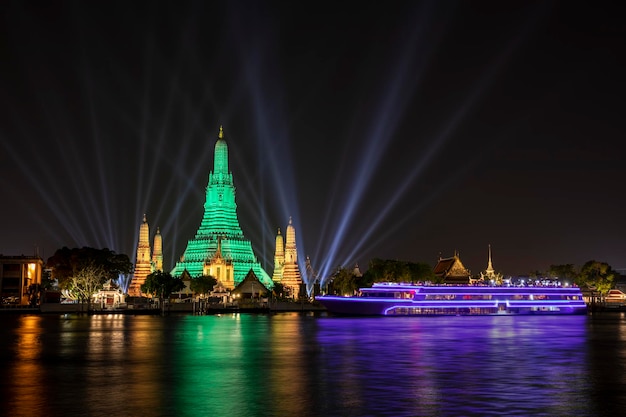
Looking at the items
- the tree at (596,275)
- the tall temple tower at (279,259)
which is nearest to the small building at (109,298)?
the tall temple tower at (279,259)

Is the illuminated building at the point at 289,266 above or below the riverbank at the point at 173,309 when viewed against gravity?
above

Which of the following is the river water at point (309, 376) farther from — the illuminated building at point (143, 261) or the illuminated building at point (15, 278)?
the illuminated building at point (143, 261)

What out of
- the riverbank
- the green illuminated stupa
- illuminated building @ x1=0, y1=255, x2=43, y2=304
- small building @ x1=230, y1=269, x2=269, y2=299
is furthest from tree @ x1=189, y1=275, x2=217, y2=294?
illuminated building @ x1=0, y1=255, x2=43, y2=304

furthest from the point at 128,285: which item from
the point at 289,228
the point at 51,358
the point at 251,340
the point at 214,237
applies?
the point at 51,358

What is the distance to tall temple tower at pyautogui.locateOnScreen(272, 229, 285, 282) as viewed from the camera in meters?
173

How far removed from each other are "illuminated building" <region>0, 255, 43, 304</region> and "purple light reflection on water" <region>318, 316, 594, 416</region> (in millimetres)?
80293

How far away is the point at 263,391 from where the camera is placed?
29.4 meters

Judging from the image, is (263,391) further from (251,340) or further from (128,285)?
(128,285)

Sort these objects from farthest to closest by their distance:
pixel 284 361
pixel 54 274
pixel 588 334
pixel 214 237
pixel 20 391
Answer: pixel 214 237
pixel 54 274
pixel 588 334
pixel 284 361
pixel 20 391

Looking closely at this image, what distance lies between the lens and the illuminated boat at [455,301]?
4309 inches

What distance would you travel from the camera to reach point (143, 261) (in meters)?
162

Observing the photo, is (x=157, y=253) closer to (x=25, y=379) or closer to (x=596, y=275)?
(x=596, y=275)

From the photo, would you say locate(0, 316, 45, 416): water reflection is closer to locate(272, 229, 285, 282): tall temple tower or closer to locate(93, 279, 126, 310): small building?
locate(93, 279, 126, 310): small building

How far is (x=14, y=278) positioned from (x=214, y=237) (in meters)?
48.3
